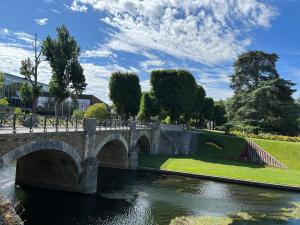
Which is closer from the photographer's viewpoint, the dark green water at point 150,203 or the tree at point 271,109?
the dark green water at point 150,203

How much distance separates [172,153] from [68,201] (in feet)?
104

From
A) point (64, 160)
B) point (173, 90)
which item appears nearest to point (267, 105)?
point (173, 90)

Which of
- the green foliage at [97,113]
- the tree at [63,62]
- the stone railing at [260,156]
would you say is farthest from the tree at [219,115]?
the tree at [63,62]

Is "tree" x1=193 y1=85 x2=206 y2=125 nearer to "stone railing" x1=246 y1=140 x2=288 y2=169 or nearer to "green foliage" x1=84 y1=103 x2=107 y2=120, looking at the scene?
"green foliage" x1=84 y1=103 x2=107 y2=120

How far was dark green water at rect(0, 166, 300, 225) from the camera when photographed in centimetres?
2347

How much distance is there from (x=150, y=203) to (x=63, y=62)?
27.9 m

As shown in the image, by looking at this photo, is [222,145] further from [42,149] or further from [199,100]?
[42,149]

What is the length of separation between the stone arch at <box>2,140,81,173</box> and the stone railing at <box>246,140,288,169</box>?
106 ft

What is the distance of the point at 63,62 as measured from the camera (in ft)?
158

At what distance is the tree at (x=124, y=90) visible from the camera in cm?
6550

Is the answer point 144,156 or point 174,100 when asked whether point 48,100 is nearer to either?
point 174,100

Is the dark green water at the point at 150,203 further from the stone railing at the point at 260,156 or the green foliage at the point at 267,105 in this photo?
the green foliage at the point at 267,105

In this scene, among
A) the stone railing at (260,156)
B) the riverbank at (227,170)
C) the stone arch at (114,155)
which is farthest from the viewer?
the stone railing at (260,156)

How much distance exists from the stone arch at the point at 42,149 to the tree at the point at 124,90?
125 feet
